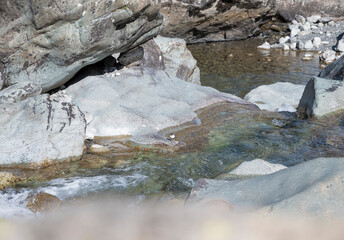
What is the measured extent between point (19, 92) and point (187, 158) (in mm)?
3229

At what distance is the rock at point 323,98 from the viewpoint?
8406mm

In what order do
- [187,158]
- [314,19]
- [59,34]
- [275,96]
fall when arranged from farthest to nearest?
Result: 1. [314,19]
2. [275,96]
3. [59,34]
4. [187,158]

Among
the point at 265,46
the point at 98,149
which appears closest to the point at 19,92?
the point at 98,149

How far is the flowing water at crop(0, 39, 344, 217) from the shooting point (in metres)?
5.52

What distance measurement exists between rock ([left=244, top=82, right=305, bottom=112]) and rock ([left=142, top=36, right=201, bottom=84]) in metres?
1.72

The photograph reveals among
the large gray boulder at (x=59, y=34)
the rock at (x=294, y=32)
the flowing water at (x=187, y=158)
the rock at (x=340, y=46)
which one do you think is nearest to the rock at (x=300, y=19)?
the rock at (x=294, y=32)

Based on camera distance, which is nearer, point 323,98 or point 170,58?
point 323,98

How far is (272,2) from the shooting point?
787 inches

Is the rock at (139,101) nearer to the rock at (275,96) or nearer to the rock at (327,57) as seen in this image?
the rock at (275,96)

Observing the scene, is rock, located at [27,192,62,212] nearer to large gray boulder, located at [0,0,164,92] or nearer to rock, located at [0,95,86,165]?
rock, located at [0,95,86,165]

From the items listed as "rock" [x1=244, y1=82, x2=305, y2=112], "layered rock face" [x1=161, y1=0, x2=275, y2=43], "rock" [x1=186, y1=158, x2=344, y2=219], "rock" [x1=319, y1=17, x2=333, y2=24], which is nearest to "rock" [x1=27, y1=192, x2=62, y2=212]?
"rock" [x1=186, y1=158, x2=344, y2=219]

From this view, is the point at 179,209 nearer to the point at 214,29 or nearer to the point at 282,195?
the point at 282,195

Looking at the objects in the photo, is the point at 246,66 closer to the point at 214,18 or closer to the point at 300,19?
the point at 214,18

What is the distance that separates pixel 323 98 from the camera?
8500 mm
